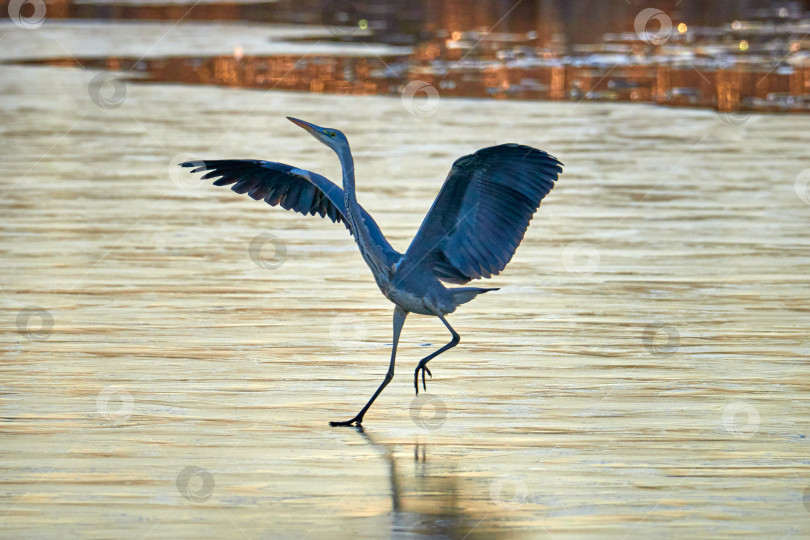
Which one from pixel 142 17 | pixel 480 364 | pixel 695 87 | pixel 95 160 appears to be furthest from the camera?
pixel 142 17

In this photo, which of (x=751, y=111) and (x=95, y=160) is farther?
(x=751, y=111)

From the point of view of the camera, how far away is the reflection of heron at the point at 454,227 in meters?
6.59

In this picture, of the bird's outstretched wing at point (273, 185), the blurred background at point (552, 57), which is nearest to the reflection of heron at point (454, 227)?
the bird's outstretched wing at point (273, 185)

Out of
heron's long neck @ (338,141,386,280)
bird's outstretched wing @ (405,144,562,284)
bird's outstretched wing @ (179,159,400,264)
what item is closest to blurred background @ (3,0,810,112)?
bird's outstretched wing @ (179,159,400,264)

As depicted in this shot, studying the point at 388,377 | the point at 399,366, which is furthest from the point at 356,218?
the point at 399,366

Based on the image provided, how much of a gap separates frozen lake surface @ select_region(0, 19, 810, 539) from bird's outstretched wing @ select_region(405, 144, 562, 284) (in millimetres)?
831

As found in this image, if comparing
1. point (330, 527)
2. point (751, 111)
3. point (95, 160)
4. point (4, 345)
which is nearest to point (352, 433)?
point (330, 527)

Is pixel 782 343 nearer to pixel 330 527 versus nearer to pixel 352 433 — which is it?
pixel 352 433

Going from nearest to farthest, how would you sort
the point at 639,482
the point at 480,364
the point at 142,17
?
the point at 639,482 → the point at 480,364 → the point at 142,17

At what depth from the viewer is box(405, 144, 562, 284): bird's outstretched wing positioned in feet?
21.5

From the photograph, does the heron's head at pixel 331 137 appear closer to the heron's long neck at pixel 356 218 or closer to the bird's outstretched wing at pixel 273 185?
the heron's long neck at pixel 356 218

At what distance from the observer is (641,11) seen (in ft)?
139

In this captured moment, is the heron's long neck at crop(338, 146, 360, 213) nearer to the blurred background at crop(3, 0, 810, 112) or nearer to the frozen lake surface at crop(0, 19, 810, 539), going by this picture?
the frozen lake surface at crop(0, 19, 810, 539)

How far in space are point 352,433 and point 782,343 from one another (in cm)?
313
